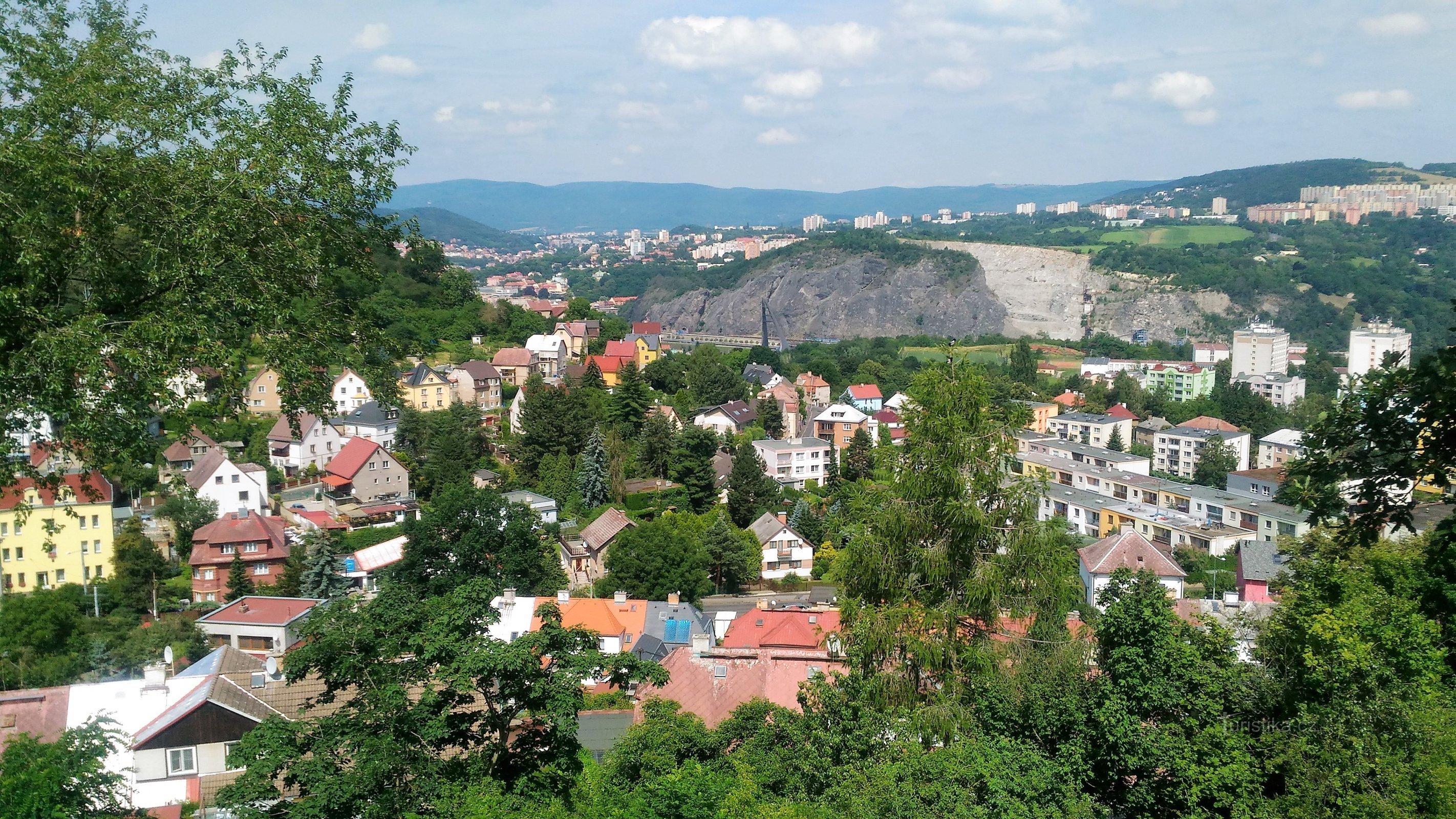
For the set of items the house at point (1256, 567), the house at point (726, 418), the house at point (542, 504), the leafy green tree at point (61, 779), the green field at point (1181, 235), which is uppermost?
the green field at point (1181, 235)

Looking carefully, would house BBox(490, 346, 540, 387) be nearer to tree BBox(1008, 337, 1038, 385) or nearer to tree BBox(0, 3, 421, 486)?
tree BBox(1008, 337, 1038, 385)

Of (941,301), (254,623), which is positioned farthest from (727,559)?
(941,301)

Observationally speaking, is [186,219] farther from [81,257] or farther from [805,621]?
[805,621]

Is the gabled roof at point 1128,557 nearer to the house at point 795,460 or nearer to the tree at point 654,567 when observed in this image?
the tree at point 654,567

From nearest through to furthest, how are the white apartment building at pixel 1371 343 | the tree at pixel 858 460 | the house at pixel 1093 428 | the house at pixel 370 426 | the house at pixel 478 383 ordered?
the tree at pixel 858 460, the house at pixel 370 426, the house at pixel 478 383, the house at pixel 1093 428, the white apartment building at pixel 1371 343

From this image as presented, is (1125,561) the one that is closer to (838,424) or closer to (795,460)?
(795,460)

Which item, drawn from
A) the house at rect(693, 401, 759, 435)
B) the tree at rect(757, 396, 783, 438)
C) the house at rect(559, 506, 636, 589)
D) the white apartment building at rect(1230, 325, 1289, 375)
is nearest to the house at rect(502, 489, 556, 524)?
the house at rect(559, 506, 636, 589)

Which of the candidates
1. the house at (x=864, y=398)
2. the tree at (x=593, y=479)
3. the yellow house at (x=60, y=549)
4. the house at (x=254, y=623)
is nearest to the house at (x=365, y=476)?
the tree at (x=593, y=479)
